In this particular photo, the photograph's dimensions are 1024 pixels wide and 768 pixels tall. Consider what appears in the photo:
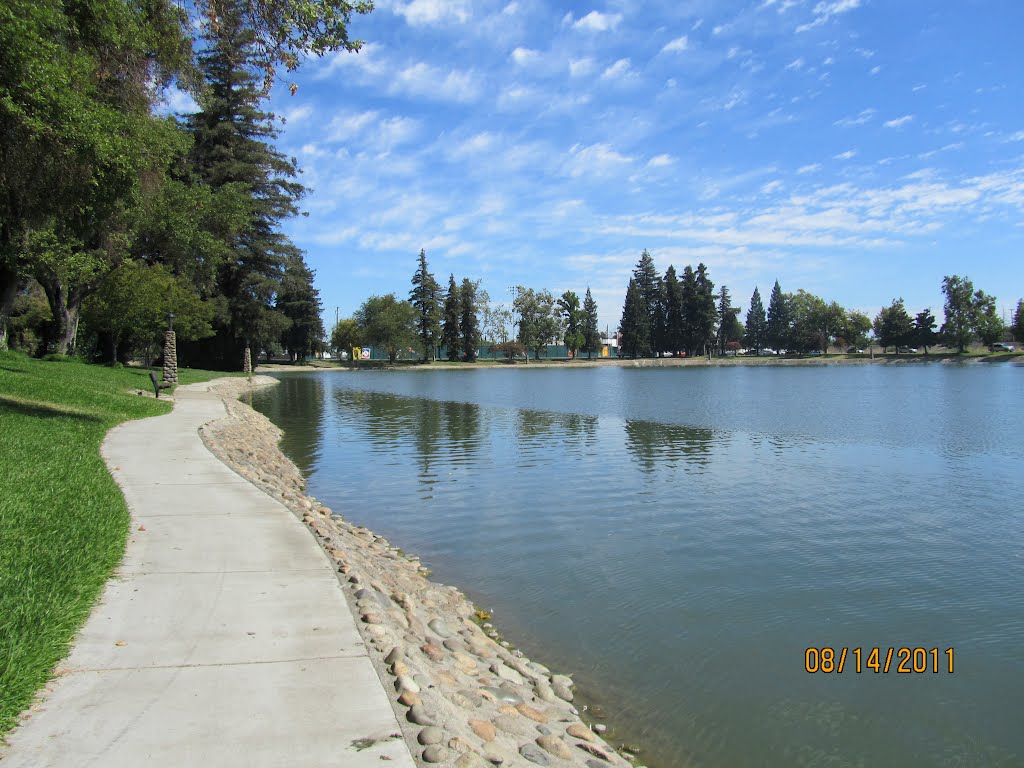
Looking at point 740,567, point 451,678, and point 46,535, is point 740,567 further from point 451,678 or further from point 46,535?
point 46,535

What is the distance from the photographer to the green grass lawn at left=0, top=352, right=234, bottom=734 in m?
4.10

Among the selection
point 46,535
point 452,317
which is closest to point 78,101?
point 46,535

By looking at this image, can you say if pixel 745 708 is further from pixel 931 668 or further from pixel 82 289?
pixel 82 289

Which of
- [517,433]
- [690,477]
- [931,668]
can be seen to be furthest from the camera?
[517,433]

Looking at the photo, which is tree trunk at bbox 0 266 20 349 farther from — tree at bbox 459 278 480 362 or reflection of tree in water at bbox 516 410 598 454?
tree at bbox 459 278 480 362

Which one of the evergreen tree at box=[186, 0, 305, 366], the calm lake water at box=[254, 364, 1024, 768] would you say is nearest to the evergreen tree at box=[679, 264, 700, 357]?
the evergreen tree at box=[186, 0, 305, 366]

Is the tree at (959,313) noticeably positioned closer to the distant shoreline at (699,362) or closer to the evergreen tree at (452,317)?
the distant shoreline at (699,362)

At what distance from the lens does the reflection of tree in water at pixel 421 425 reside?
18.2m

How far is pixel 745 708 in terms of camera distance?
217 inches

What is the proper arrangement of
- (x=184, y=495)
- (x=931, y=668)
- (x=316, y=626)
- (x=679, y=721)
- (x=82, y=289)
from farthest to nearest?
1. (x=82, y=289)
2. (x=184, y=495)
3. (x=931, y=668)
4. (x=679, y=721)
5. (x=316, y=626)

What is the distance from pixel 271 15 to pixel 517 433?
15.5 meters

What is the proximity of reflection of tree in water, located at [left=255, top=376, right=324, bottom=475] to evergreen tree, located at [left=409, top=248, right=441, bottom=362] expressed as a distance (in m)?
63.0

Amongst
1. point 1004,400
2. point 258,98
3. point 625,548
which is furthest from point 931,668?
point 258,98

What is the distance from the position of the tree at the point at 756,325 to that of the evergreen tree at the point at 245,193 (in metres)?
106
